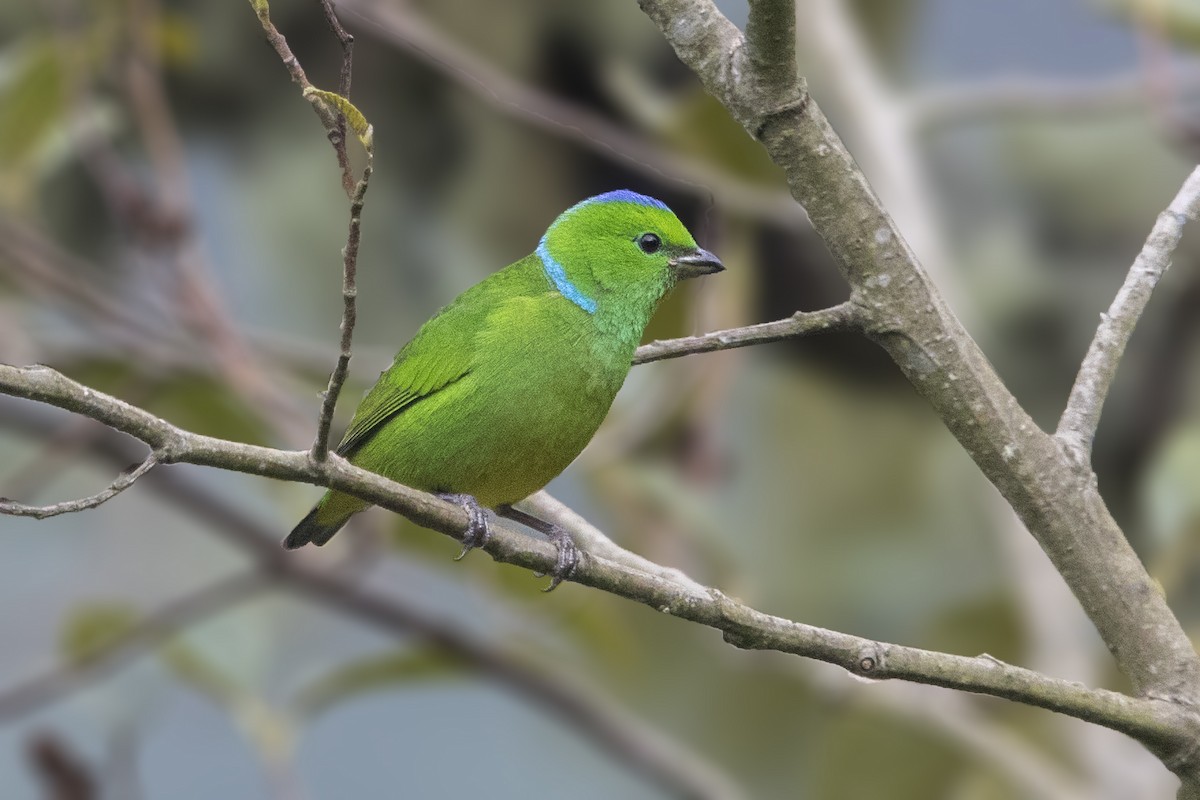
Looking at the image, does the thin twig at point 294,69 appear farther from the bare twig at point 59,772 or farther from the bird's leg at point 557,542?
the bare twig at point 59,772

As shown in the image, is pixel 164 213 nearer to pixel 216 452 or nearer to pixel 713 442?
pixel 713 442

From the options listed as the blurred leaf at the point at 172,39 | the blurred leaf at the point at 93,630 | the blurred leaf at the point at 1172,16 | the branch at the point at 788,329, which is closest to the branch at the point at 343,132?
the branch at the point at 788,329

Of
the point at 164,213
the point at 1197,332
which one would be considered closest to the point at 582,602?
the point at 164,213

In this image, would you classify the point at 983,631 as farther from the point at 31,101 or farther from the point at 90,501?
the point at 90,501

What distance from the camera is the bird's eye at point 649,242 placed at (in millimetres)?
2406

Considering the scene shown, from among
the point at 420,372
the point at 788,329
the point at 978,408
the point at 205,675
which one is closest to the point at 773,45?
the point at 788,329

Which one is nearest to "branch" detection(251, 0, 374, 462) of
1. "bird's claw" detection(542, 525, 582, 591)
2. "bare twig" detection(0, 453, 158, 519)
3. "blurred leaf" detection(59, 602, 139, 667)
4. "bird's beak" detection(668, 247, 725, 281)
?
"bare twig" detection(0, 453, 158, 519)

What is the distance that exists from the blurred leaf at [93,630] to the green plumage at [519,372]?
42.1 inches

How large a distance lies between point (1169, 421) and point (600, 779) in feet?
6.89

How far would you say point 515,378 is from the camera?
2.04 metres

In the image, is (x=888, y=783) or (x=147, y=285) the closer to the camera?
(x=888, y=783)

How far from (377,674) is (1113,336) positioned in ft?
7.52

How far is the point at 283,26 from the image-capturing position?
4172mm

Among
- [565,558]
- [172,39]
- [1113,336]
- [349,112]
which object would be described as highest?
[172,39]
